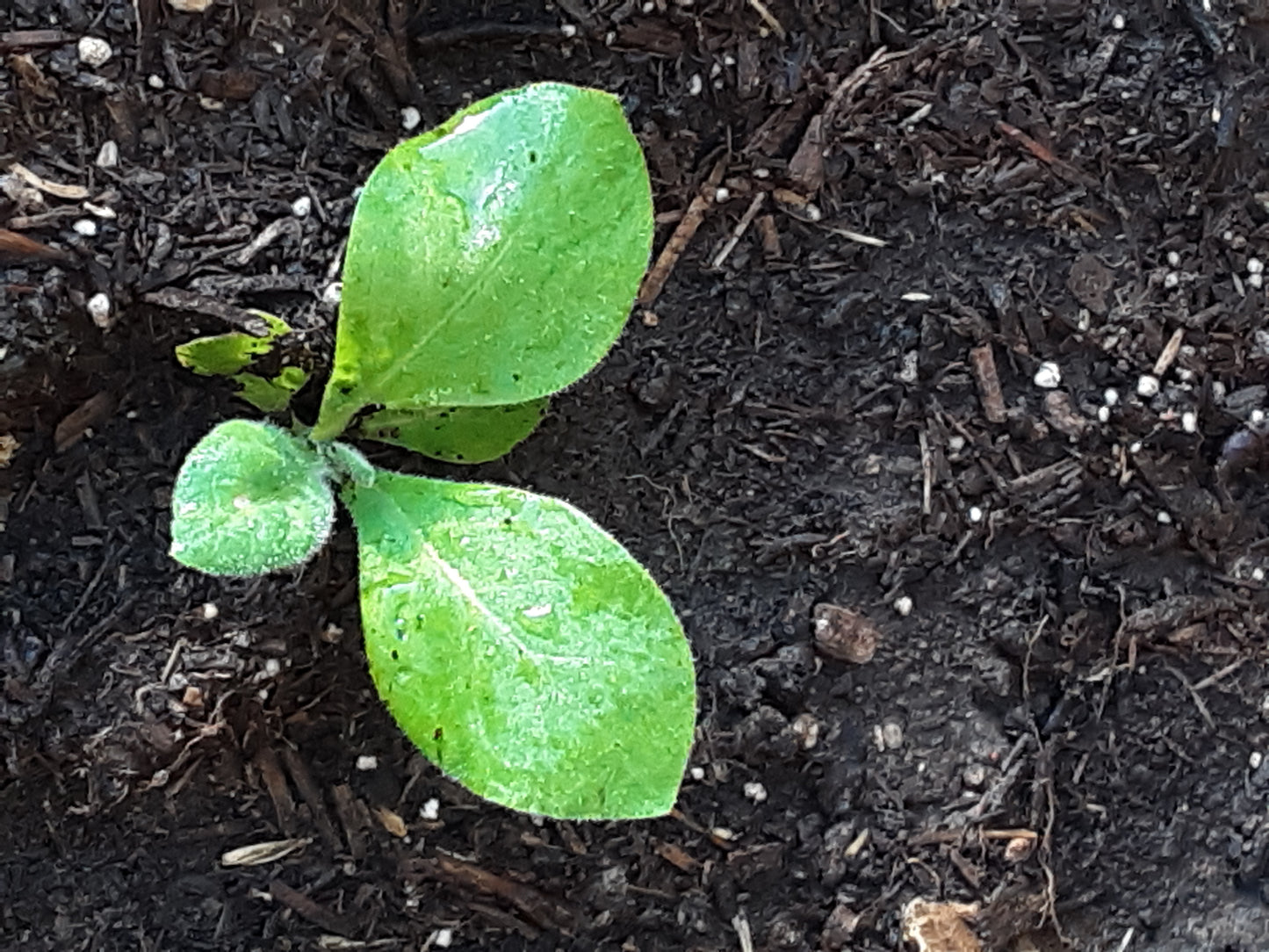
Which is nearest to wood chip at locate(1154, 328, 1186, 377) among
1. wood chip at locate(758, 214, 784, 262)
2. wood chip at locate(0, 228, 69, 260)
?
wood chip at locate(758, 214, 784, 262)

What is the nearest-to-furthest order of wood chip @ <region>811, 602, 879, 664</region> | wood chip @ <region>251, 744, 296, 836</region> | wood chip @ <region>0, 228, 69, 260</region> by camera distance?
wood chip @ <region>0, 228, 69, 260</region>
wood chip @ <region>251, 744, 296, 836</region>
wood chip @ <region>811, 602, 879, 664</region>

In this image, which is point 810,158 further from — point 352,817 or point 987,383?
point 352,817

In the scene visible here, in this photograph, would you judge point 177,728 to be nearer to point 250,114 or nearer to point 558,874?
point 558,874

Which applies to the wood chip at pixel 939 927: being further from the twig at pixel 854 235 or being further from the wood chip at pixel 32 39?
the wood chip at pixel 32 39

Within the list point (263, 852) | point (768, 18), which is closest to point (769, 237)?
point (768, 18)

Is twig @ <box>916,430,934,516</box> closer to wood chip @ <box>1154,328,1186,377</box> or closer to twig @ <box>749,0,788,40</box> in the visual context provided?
wood chip @ <box>1154,328,1186,377</box>
